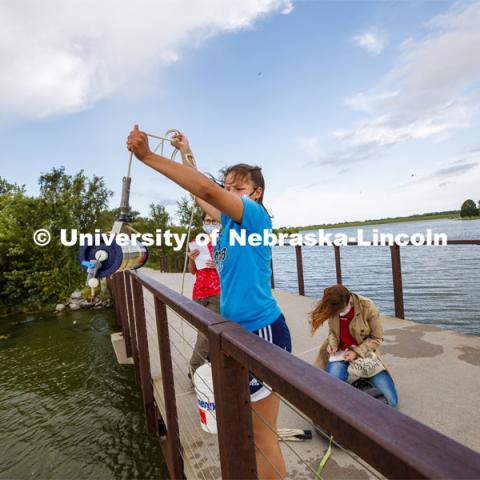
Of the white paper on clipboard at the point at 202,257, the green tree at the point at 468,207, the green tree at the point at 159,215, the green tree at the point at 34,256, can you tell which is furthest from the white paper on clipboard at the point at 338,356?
the green tree at the point at 468,207

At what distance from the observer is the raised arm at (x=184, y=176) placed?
1.09 metres

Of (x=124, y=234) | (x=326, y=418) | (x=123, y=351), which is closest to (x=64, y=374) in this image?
(x=123, y=351)

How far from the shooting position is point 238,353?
89 cm

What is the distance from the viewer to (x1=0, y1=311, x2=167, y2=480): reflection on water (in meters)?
3.70

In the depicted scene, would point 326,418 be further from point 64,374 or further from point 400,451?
point 64,374

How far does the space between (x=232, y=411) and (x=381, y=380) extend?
194 centimetres

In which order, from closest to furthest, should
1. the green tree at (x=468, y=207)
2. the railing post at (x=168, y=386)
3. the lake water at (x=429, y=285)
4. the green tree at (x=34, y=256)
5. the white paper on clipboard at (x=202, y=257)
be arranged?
the railing post at (x=168, y=386)
the white paper on clipboard at (x=202, y=257)
the lake water at (x=429, y=285)
the green tree at (x=34, y=256)
the green tree at (x=468, y=207)

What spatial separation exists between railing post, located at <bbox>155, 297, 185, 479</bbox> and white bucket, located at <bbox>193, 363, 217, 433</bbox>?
16 centimetres

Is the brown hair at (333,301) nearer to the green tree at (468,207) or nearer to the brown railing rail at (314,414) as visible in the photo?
the brown railing rail at (314,414)

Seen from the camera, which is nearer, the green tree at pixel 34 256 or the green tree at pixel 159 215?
the green tree at pixel 34 256

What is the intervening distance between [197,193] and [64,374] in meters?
7.06

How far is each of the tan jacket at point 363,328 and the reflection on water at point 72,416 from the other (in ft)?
7.26

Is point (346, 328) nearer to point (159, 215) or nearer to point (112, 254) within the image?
point (112, 254)

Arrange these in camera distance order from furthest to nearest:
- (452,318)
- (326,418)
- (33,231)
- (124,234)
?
(33,231)
(452,318)
(124,234)
(326,418)
